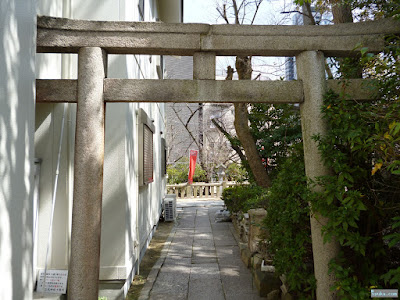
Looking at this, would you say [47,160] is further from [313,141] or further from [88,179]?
[313,141]

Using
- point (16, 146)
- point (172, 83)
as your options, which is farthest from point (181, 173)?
point (16, 146)

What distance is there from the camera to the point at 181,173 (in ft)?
72.1

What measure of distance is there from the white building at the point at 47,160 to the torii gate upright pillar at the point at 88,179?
47 centimetres

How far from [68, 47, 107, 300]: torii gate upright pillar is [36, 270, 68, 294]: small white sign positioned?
3.04ft

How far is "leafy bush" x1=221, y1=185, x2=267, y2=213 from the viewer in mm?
7734

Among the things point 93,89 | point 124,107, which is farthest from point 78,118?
point 124,107

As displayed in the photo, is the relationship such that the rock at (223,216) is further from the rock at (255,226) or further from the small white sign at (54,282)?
the small white sign at (54,282)

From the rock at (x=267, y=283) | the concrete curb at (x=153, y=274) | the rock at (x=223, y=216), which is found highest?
the rock at (x=223, y=216)

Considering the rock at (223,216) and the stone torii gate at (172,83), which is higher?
the stone torii gate at (172,83)

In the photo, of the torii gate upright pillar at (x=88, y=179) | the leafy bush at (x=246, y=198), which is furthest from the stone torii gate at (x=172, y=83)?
the leafy bush at (x=246, y=198)

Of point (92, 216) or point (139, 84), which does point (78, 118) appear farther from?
point (92, 216)

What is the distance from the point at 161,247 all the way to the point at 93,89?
18.3 feet

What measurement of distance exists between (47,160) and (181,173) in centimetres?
1746

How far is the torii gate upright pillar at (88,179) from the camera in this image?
3.50 m
